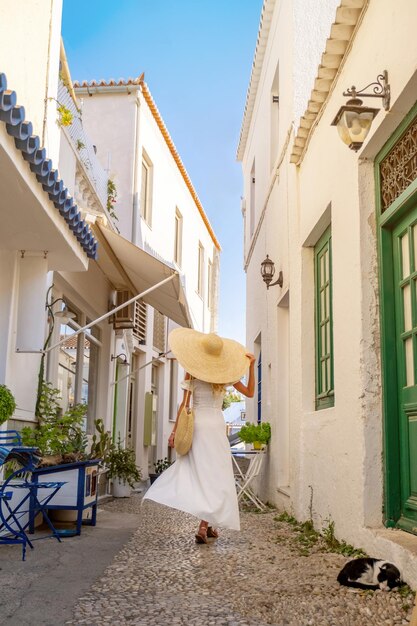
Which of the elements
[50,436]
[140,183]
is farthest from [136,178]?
[50,436]

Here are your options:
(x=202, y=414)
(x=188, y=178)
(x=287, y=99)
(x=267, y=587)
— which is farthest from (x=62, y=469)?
(x=188, y=178)

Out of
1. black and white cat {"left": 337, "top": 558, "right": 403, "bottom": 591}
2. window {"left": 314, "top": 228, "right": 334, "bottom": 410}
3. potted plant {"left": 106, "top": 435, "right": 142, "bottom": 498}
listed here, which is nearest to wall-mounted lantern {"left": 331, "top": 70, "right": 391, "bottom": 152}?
window {"left": 314, "top": 228, "right": 334, "bottom": 410}

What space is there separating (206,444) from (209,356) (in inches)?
30.0

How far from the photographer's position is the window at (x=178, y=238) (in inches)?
742

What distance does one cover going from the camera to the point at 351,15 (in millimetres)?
5184

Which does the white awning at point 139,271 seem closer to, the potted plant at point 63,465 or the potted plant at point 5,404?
the potted plant at point 63,465

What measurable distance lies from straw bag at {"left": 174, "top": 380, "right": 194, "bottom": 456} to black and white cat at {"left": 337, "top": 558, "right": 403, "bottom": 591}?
6.99 feet

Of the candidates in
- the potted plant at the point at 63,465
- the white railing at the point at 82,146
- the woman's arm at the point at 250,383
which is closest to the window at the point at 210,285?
the white railing at the point at 82,146

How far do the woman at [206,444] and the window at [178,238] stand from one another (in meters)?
12.6

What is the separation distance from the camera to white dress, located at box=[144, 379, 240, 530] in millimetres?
5652

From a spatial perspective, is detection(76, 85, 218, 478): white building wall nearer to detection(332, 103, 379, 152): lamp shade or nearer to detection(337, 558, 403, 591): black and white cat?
detection(332, 103, 379, 152): lamp shade

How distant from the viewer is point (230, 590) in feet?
13.1

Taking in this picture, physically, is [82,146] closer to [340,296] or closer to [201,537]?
[340,296]

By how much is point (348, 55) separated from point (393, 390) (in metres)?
2.68
